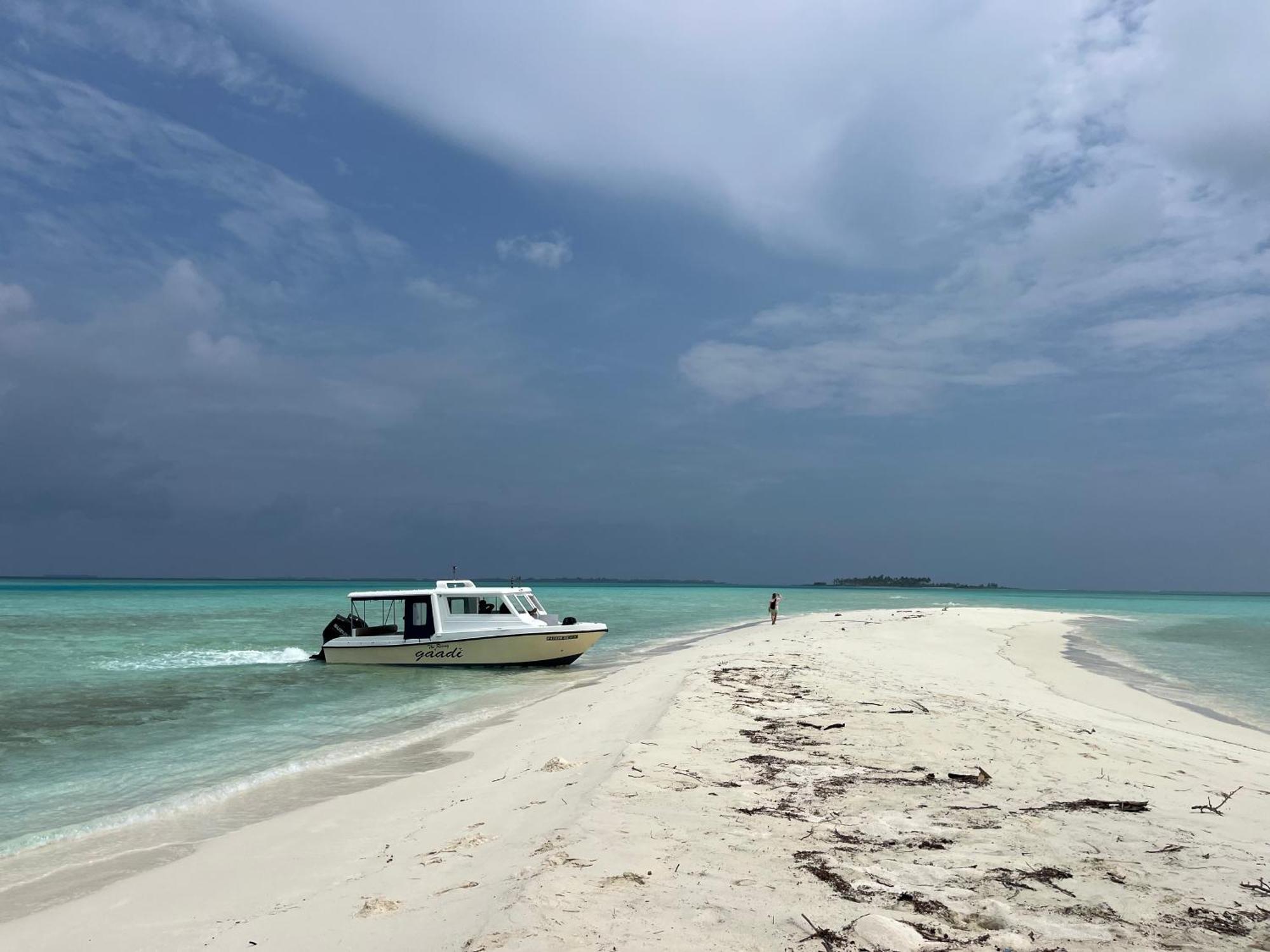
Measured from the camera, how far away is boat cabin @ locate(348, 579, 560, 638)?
80.0 ft

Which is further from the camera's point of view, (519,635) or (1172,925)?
(519,635)

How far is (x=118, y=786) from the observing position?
34.7 feet

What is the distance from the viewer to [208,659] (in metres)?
26.9

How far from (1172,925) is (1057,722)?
25.6 feet

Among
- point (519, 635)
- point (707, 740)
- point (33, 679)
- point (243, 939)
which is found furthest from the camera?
point (519, 635)

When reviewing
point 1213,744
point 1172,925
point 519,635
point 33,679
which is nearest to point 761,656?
point 519,635

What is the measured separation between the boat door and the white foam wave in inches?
193

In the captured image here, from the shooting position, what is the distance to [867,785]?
→ 7.34 metres

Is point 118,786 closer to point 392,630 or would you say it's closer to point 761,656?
point 761,656

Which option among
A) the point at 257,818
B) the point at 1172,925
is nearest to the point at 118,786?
the point at 257,818

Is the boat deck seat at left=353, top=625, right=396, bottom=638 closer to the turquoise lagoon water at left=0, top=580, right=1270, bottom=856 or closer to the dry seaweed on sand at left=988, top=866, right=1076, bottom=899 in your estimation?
the turquoise lagoon water at left=0, top=580, right=1270, bottom=856

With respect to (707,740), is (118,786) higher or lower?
lower

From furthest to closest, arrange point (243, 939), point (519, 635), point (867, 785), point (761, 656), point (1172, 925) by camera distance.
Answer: point (519, 635), point (761, 656), point (867, 785), point (243, 939), point (1172, 925)

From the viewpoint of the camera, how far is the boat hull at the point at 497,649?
24.0m
